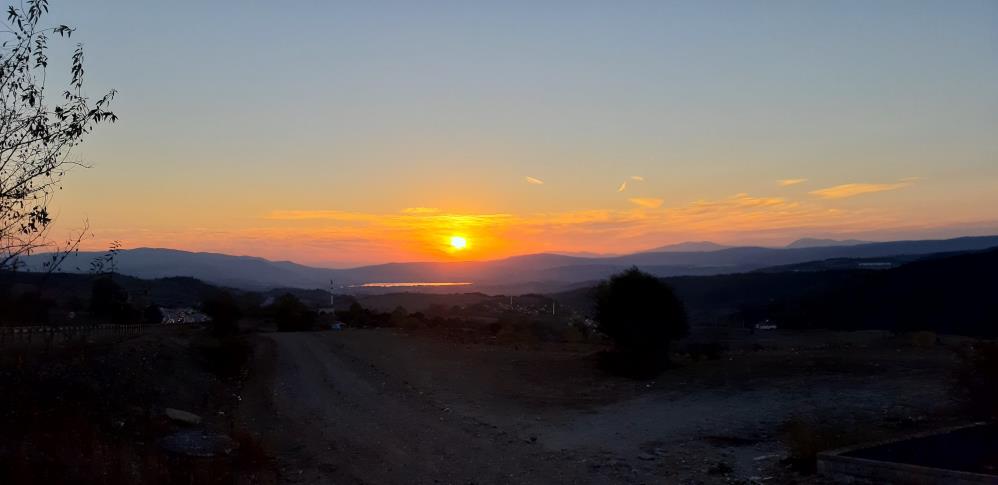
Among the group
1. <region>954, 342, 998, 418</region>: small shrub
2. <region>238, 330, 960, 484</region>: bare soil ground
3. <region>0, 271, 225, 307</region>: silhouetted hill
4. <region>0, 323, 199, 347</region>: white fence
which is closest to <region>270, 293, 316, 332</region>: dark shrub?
<region>0, 271, 225, 307</region>: silhouetted hill

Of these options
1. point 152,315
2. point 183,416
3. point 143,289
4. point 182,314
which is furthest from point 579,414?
point 143,289

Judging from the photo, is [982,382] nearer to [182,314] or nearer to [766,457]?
[766,457]

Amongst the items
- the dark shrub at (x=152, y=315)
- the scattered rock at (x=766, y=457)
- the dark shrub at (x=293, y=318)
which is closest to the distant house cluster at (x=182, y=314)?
the dark shrub at (x=152, y=315)

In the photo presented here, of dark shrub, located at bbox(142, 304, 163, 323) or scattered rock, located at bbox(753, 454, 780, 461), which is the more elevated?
dark shrub, located at bbox(142, 304, 163, 323)

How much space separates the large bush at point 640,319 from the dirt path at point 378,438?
739cm

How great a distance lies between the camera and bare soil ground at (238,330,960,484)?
12961mm

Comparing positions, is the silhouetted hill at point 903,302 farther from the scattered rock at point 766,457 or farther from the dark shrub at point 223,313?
the scattered rock at point 766,457

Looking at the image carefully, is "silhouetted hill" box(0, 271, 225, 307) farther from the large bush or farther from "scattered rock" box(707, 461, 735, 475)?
"scattered rock" box(707, 461, 735, 475)

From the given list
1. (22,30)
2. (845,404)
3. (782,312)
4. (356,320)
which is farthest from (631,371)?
(782,312)

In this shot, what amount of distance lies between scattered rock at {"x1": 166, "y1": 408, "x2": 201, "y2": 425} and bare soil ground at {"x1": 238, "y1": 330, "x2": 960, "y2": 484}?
1.42 m

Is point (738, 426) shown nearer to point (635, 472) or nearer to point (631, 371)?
point (635, 472)

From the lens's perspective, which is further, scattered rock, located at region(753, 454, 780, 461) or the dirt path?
scattered rock, located at region(753, 454, 780, 461)

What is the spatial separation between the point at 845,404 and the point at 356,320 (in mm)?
51031

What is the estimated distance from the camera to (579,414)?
1919cm
